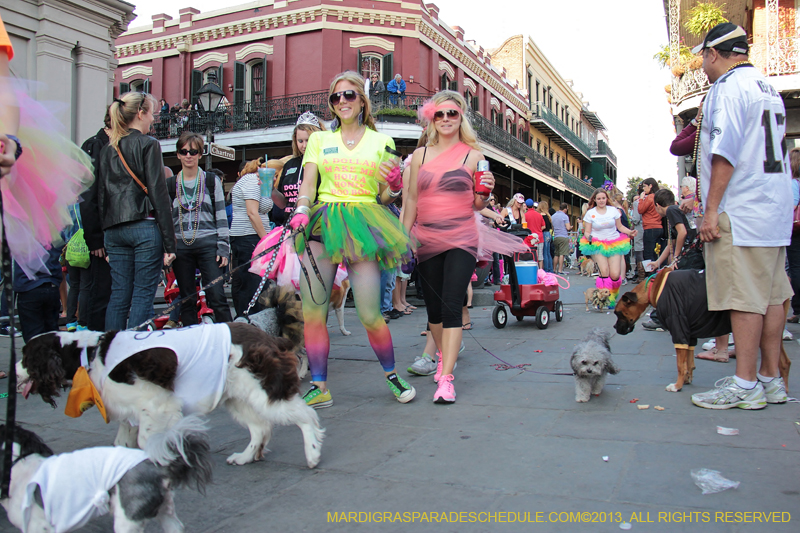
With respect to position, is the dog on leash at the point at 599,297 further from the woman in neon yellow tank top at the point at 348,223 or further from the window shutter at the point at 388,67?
the window shutter at the point at 388,67

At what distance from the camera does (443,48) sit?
2530cm

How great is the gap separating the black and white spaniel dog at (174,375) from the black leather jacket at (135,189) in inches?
51.9

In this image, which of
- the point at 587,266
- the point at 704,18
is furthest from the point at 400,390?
the point at 704,18

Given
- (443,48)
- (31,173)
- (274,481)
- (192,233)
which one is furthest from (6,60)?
(443,48)

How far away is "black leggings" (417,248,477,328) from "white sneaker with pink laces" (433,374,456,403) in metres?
0.39

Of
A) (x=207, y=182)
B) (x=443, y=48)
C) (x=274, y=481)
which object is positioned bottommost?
(x=274, y=481)

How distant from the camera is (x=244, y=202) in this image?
5.84m

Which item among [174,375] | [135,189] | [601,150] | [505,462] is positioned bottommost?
[505,462]

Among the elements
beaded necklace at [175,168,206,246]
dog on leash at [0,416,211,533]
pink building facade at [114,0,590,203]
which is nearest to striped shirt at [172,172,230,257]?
beaded necklace at [175,168,206,246]

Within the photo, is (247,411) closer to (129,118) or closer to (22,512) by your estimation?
(22,512)

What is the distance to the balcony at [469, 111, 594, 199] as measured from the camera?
26.0 metres

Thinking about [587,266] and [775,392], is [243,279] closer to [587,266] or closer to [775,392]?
[775,392]

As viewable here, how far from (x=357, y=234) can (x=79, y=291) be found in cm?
425

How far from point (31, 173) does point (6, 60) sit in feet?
1.69
